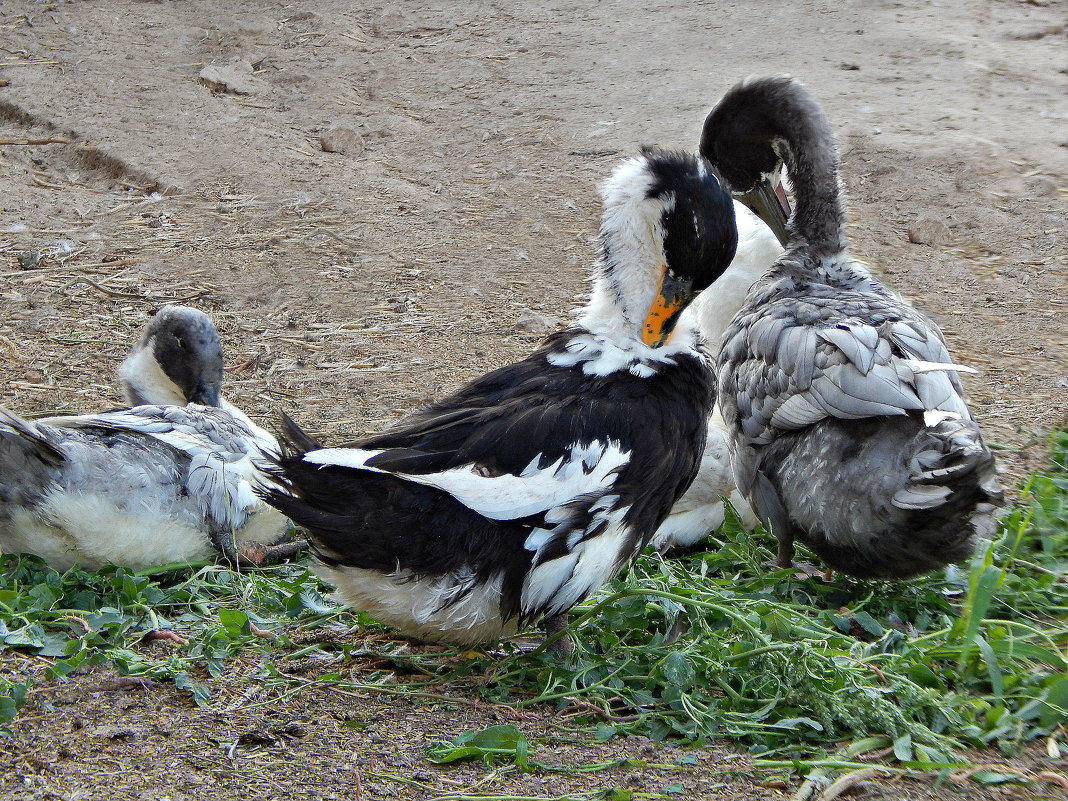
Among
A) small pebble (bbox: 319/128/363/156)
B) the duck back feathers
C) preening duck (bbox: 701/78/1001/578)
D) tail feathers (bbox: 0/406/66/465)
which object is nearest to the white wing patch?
preening duck (bbox: 701/78/1001/578)

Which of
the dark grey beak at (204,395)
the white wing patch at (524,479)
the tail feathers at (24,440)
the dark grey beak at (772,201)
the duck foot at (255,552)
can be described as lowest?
→ the duck foot at (255,552)

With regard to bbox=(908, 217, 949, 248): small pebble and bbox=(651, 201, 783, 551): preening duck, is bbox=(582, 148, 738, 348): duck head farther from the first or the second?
bbox=(908, 217, 949, 248): small pebble

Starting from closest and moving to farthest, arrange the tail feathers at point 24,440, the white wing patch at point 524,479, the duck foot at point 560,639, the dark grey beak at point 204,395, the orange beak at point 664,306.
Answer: the white wing patch at point 524,479 < the duck foot at point 560,639 < the orange beak at point 664,306 < the tail feathers at point 24,440 < the dark grey beak at point 204,395

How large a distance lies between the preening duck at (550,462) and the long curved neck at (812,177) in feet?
4.48

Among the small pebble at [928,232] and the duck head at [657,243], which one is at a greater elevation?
the duck head at [657,243]

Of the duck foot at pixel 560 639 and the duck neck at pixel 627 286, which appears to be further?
the duck neck at pixel 627 286

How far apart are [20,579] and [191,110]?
503cm

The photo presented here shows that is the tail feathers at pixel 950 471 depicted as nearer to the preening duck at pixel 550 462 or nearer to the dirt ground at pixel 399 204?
the preening duck at pixel 550 462

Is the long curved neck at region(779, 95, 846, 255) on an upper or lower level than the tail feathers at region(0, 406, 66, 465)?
upper

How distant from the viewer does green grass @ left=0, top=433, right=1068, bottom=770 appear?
3.11 metres

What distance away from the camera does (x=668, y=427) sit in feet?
11.6

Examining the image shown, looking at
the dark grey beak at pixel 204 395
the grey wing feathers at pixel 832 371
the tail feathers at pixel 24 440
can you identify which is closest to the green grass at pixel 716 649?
the tail feathers at pixel 24 440

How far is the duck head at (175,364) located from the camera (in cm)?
503

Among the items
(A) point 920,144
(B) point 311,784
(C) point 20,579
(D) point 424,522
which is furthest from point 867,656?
(A) point 920,144
